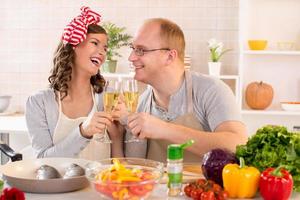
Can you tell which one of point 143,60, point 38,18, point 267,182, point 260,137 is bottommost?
point 267,182

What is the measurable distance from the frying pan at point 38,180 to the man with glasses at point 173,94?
0.58m

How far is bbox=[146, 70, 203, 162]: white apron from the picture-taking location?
2.60m

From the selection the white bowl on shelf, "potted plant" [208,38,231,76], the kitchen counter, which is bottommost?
the kitchen counter

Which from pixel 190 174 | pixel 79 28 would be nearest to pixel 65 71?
pixel 79 28

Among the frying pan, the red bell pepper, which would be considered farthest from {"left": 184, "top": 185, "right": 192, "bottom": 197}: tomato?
the frying pan

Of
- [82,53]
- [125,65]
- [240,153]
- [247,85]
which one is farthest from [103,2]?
[240,153]

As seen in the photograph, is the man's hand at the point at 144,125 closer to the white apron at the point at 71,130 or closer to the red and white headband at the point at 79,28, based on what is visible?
the white apron at the point at 71,130

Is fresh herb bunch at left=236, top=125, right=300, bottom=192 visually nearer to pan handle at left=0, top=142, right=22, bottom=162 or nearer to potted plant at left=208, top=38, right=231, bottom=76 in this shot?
pan handle at left=0, top=142, right=22, bottom=162

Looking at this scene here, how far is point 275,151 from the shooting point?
1.89m

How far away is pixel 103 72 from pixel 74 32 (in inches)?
63.9

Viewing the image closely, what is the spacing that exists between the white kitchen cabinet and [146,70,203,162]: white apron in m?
1.57

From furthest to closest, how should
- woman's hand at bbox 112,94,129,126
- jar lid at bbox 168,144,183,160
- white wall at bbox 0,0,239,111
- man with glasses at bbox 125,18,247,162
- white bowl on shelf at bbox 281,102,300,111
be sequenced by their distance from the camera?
white wall at bbox 0,0,239,111
white bowl on shelf at bbox 281,102,300,111
man with glasses at bbox 125,18,247,162
woman's hand at bbox 112,94,129,126
jar lid at bbox 168,144,183,160

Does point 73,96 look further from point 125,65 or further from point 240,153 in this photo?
point 125,65

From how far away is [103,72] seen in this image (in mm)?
4262
